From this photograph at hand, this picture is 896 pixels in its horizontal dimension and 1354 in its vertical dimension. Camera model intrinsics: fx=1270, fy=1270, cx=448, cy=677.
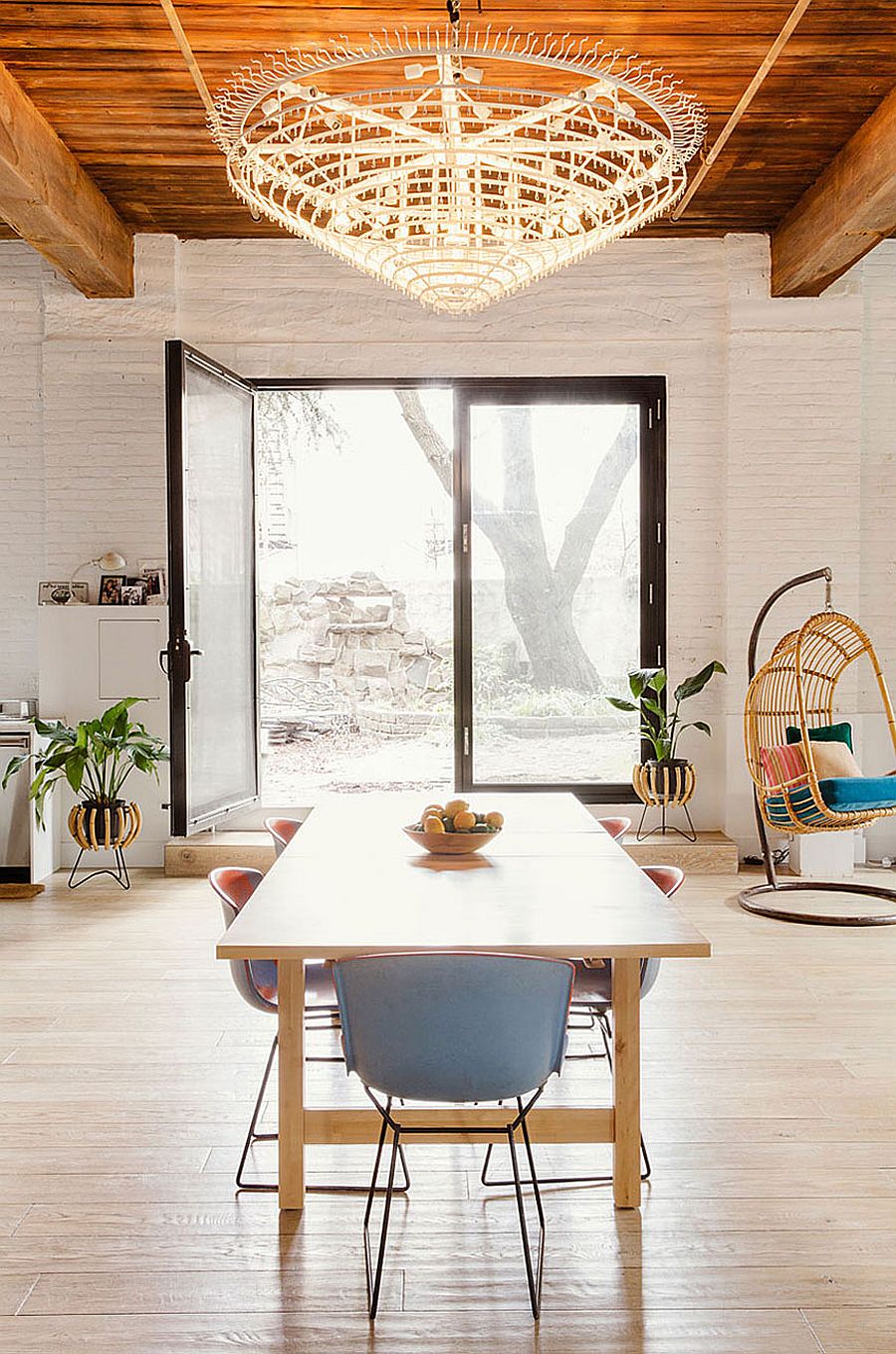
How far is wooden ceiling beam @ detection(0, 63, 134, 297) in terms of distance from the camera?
496 cm

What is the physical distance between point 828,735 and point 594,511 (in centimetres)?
197

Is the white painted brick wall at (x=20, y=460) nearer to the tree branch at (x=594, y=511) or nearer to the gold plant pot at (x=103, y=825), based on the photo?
the gold plant pot at (x=103, y=825)

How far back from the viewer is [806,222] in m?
6.45

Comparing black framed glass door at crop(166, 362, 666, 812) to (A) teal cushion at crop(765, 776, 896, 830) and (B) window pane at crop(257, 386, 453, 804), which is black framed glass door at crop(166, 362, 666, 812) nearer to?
(B) window pane at crop(257, 386, 453, 804)

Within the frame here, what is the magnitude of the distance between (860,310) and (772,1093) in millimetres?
4925

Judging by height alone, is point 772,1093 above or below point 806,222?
below

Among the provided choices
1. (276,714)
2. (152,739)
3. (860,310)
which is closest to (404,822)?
(152,739)

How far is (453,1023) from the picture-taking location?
8.59 ft

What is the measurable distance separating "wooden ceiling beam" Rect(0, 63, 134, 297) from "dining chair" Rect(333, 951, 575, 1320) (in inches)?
147

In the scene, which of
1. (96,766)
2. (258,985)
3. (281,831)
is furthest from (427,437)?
(258,985)

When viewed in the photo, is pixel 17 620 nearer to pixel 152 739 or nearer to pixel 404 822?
pixel 152 739

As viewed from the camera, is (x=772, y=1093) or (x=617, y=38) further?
(x=617, y=38)

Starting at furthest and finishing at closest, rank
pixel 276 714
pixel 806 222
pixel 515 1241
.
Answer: pixel 276 714 → pixel 806 222 → pixel 515 1241

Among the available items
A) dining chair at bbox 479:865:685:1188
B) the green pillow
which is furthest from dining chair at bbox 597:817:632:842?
the green pillow
